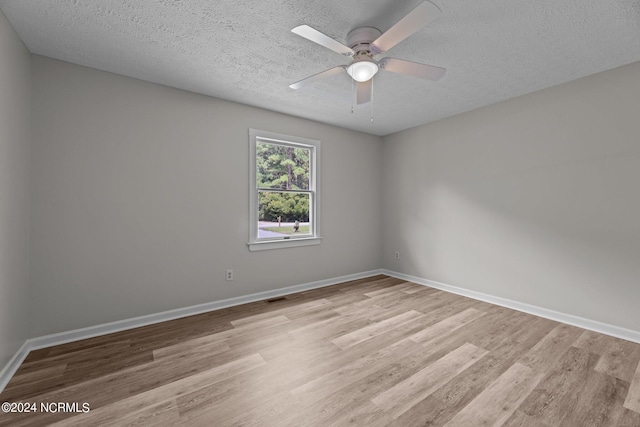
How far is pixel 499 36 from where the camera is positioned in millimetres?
2105

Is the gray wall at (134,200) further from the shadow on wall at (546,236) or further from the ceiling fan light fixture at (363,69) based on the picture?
the shadow on wall at (546,236)

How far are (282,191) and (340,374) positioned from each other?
250 centimetres

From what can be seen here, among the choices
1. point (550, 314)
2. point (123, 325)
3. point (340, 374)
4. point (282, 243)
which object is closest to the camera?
point (340, 374)

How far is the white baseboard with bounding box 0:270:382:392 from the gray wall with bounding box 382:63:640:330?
2331mm

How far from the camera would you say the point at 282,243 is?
3.78m

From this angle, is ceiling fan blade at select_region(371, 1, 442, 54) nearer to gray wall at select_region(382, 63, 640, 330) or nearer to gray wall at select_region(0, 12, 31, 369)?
gray wall at select_region(382, 63, 640, 330)

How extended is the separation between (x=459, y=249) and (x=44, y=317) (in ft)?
15.3

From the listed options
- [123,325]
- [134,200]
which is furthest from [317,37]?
[123,325]

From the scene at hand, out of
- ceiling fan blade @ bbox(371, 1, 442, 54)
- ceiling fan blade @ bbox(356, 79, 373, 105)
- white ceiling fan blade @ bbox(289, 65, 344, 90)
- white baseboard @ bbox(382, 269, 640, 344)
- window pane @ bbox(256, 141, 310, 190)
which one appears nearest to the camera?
ceiling fan blade @ bbox(371, 1, 442, 54)

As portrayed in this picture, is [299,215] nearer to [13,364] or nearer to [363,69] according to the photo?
[363,69]

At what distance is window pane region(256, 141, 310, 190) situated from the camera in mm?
3682

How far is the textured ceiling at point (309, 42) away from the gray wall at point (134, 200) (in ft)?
1.02

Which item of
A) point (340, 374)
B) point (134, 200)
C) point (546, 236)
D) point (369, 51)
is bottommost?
point (340, 374)

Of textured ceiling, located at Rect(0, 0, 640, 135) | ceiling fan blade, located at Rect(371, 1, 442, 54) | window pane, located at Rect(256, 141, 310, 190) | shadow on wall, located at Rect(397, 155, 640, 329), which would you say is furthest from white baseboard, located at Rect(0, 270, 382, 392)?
ceiling fan blade, located at Rect(371, 1, 442, 54)
